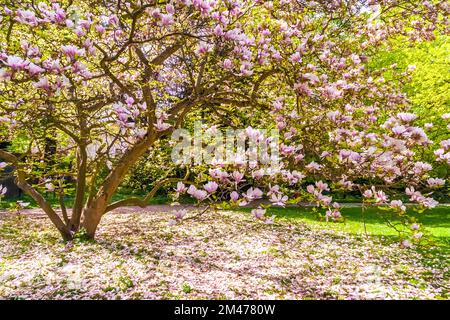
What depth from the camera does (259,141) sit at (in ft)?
Answer: 16.4

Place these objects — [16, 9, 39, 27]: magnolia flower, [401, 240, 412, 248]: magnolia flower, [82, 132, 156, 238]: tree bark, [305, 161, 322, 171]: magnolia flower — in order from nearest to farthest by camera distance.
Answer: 1. [16, 9, 39, 27]: magnolia flower
2. [401, 240, 412, 248]: magnolia flower
3. [305, 161, 322, 171]: magnolia flower
4. [82, 132, 156, 238]: tree bark

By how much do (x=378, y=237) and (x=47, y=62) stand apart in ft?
40.6

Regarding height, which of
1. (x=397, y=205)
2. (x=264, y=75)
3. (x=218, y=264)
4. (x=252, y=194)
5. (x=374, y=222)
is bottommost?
(x=218, y=264)

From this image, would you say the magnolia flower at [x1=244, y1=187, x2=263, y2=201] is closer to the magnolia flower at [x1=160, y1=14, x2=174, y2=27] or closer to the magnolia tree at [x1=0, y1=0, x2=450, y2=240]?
the magnolia tree at [x1=0, y1=0, x2=450, y2=240]

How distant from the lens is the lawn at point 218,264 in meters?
7.83

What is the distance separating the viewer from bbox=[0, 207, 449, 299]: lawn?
7.83 meters

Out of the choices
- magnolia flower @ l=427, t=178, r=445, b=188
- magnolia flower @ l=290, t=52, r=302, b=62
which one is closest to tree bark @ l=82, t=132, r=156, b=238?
magnolia flower @ l=290, t=52, r=302, b=62

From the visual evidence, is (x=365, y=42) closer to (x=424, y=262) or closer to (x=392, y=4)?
(x=392, y=4)

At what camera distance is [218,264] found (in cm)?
984

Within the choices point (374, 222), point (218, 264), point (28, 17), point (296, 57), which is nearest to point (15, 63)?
point (28, 17)

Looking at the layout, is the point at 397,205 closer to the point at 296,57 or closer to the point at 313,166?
the point at 313,166

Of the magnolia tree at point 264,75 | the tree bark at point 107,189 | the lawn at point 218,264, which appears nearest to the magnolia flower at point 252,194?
the magnolia tree at point 264,75

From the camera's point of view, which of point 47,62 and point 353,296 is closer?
point 47,62
